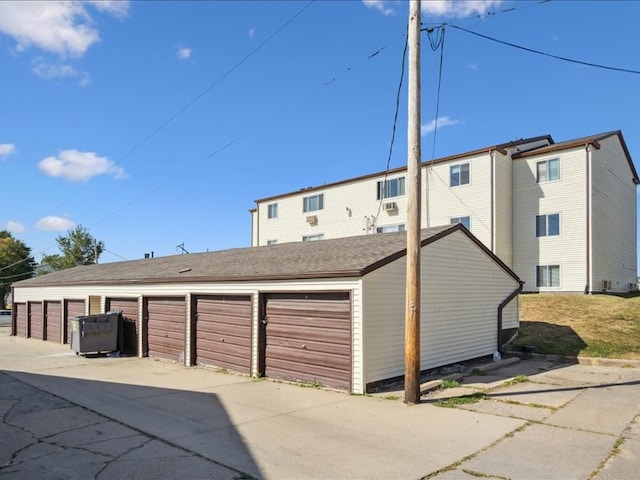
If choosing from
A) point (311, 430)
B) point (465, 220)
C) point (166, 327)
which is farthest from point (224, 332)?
point (465, 220)

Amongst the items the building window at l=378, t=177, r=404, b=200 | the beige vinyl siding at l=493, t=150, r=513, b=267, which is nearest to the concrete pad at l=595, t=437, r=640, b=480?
the beige vinyl siding at l=493, t=150, r=513, b=267


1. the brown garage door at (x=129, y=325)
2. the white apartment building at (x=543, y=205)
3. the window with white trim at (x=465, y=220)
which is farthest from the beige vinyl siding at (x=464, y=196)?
the brown garage door at (x=129, y=325)

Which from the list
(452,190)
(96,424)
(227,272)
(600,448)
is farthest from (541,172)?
(96,424)

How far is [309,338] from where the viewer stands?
36.9 feet

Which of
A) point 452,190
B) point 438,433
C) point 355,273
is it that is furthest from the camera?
point 452,190

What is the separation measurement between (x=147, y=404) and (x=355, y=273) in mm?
4720

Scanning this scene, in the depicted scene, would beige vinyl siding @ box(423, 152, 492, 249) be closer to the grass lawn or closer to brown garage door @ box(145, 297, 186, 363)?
the grass lawn

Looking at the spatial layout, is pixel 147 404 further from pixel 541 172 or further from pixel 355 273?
pixel 541 172

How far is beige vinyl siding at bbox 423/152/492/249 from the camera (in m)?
26.0

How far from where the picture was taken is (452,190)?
2783 cm

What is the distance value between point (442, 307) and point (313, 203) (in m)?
23.1

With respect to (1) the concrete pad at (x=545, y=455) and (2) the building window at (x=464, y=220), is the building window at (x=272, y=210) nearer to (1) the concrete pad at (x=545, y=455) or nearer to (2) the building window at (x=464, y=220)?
(2) the building window at (x=464, y=220)

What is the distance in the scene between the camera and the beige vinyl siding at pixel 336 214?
3102cm

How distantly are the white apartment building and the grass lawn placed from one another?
298 cm
